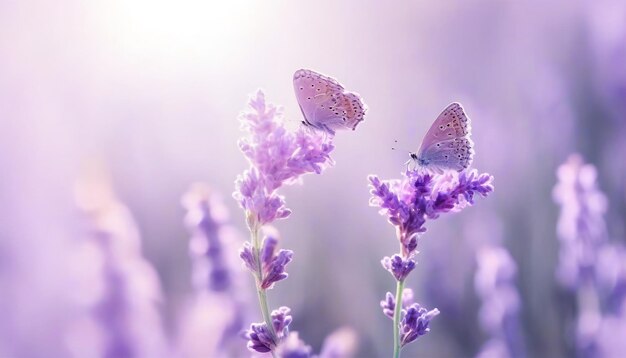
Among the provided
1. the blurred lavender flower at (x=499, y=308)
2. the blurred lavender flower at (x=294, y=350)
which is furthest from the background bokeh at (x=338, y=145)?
the blurred lavender flower at (x=294, y=350)

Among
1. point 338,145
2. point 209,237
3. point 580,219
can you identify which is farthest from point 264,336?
point 338,145

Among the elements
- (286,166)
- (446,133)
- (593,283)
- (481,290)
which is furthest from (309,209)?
(286,166)

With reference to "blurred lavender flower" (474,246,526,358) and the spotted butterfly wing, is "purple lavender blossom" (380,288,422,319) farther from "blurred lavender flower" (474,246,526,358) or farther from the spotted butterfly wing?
"blurred lavender flower" (474,246,526,358)

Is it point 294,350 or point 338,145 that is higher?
point 338,145

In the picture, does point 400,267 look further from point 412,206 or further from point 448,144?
point 448,144

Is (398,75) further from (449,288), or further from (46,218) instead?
(46,218)

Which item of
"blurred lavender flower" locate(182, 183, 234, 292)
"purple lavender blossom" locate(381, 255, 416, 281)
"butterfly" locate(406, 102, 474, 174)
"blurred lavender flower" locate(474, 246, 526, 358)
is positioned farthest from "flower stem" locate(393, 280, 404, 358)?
"blurred lavender flower" locate(474, 246, 526, 358)
